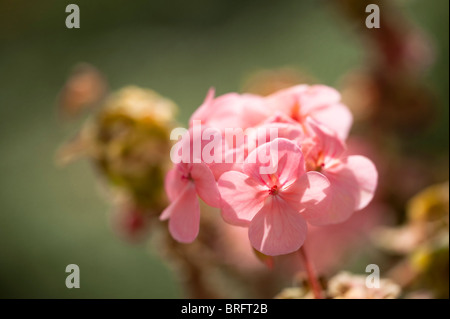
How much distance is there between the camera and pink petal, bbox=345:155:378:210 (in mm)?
267

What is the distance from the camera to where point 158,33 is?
928 millimetres

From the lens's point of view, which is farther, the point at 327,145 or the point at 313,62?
the point at 313,62

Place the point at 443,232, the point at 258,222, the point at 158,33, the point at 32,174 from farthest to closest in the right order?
the point at 158,33 < the point at 32,174 < the point at 443,232 < the point at 258,222

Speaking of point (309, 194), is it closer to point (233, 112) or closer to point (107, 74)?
point (233, 112)

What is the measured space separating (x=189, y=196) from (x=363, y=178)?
0.08 m

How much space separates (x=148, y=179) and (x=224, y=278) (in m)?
0.12

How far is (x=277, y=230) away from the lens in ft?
0.79

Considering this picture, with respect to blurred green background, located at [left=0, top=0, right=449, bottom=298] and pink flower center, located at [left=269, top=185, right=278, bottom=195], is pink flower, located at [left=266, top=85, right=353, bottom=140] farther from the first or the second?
blurred green background, located at [left=0, top=0, right=449, bottom=298]

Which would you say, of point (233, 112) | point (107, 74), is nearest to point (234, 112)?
point (233, 112)

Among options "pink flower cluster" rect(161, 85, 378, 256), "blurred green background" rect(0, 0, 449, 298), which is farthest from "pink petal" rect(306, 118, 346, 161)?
"blurred green background" rect(0, 0, 449, 298)

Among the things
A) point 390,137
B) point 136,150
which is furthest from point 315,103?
point 390,137

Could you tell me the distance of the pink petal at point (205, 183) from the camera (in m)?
0.24

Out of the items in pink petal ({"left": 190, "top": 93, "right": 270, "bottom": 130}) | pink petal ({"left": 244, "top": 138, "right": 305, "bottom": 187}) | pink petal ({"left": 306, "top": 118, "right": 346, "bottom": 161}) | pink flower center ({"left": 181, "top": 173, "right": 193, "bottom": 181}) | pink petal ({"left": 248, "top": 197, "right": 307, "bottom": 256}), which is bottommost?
pink petal ({"left": 248, "top": 197, "right": 307, "bottom": 256})

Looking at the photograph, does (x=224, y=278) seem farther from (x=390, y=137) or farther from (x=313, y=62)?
(x=313, y=62)
